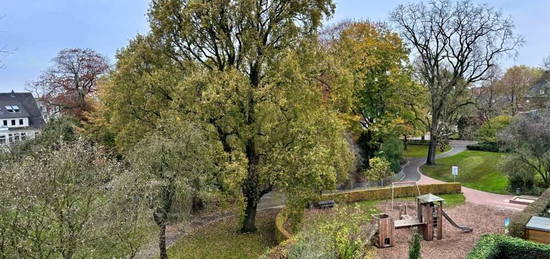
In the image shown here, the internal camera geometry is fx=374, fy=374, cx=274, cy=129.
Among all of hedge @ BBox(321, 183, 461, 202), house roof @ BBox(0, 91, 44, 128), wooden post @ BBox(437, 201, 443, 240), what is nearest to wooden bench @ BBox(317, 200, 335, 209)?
hedge @ BBox(321, 183, 461, 202)

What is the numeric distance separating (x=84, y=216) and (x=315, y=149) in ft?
29.3

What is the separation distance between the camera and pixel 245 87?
15172 mm

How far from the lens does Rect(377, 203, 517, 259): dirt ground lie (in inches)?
521

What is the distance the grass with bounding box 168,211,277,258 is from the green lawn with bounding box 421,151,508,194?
50.8ft

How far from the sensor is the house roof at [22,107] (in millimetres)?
44750

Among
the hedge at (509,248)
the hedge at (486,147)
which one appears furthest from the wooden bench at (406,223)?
the hedge at (486,147)

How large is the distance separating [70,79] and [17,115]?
15.6m

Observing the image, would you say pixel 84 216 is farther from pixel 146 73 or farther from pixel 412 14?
pixel 412 14

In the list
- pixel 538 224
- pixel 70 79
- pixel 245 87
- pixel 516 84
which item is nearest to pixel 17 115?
pixel 70 79

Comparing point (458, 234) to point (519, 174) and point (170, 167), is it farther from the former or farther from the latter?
point (170, 167)

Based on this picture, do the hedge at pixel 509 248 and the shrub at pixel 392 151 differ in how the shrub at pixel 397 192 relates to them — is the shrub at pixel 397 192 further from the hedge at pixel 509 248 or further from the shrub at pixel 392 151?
the hedge at pixel 509 248

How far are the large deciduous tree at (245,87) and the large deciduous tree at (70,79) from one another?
19.8m

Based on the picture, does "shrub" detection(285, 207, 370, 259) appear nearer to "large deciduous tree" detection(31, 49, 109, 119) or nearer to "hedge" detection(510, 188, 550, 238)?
"hedge" detection(510, 188, 550, 238)

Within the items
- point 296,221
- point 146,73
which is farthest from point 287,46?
point 296,221
